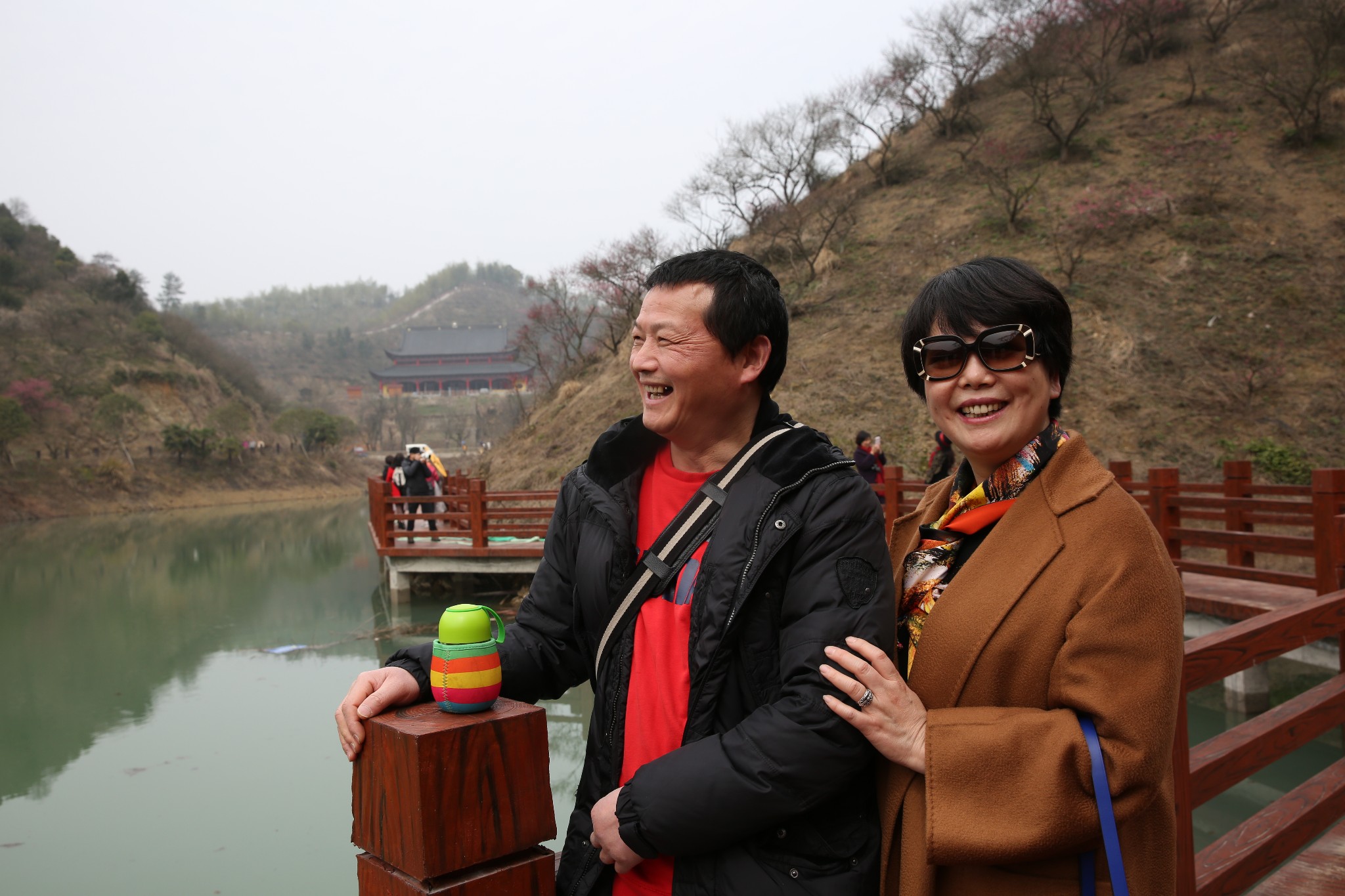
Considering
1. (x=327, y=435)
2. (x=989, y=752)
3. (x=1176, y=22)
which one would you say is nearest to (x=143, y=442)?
(x=327, y=435)

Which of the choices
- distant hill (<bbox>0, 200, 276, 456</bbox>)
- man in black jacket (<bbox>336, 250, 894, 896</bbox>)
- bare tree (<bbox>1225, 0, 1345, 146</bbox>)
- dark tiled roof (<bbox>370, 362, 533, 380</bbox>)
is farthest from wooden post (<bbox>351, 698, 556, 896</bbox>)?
dark tiled roof (<bbox>370, 362, 533, 380</bbox>)

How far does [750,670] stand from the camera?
135 centimetres

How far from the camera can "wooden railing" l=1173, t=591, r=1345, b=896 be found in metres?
1.86

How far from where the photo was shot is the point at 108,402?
32531 millimetres

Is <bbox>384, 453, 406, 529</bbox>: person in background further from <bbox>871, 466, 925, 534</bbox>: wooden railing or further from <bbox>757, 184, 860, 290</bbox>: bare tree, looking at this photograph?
<bbox>757, 184, 860, 290</bbox>: bare tree

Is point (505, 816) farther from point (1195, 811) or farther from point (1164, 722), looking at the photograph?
point (1195, 811)

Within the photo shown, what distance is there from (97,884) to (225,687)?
384cm

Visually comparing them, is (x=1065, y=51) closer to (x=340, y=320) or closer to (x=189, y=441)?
(x=189, y=441)

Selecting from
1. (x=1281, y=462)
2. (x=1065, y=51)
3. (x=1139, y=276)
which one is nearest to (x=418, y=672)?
(x=1281, y=462)

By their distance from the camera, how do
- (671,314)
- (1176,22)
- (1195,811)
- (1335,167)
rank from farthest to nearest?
(1176,22) → (1335,167) → (1195,811) → (671,314)

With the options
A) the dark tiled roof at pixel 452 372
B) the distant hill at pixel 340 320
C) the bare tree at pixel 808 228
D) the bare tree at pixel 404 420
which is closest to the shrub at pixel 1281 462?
the bare tree at pixel 808 228

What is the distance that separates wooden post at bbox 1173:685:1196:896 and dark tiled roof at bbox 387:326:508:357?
2298 inches

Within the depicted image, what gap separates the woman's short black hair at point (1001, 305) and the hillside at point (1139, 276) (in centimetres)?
1307

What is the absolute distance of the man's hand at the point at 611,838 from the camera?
129 centimetres
